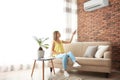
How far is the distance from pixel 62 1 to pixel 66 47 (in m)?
1.51

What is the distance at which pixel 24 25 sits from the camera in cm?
484

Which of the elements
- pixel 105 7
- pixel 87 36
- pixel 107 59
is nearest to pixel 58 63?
pixel 107 59

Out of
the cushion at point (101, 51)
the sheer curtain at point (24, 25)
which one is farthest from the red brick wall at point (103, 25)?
the sheer curtain at point (24, 25)

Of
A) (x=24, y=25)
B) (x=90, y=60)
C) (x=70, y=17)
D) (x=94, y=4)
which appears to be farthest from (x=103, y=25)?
(x=24, y=25)

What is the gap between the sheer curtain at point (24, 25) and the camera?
15.0 ft

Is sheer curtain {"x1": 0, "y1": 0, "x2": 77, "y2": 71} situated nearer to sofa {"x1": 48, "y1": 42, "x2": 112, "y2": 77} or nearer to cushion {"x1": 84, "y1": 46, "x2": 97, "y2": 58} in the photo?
sofa {"x1": 48, "y1": 42, "x2": 112, "y2": 77}

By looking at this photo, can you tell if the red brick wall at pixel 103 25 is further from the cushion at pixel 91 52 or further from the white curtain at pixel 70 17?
the cushion at pixel 91 52

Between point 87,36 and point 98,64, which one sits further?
point 87,36

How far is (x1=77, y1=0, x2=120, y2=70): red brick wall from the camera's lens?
4688mm

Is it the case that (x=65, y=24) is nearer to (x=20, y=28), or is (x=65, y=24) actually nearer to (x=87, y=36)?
(x=87, y=36)

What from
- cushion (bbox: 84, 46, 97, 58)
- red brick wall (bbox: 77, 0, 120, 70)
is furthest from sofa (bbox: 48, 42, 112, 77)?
red brick wall (bbox: 77, 0, 120, 70)

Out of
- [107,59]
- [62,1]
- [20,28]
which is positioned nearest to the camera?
[107,59]

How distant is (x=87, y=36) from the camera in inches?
218

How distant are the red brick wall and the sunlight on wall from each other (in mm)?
797
